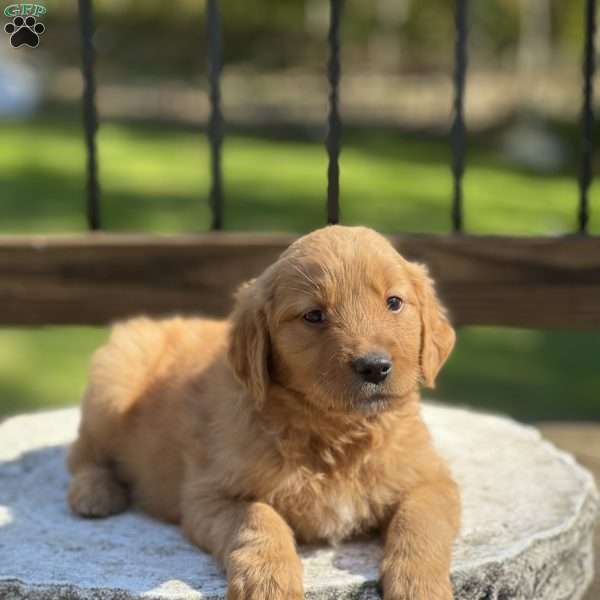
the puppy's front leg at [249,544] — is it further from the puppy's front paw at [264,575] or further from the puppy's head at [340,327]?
the puppy's head at [340,327]

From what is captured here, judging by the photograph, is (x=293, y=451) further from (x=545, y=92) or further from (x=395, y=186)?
(x=545, y=92)

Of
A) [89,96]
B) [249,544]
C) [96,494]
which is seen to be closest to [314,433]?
[249,544]

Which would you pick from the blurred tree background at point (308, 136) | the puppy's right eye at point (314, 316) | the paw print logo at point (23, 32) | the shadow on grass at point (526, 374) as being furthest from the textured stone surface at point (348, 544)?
the blurred tree background at point (308, 136)

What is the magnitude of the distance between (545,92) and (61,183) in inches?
270

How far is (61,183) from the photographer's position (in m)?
13.2

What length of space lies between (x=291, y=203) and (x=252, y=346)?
9.58 metres

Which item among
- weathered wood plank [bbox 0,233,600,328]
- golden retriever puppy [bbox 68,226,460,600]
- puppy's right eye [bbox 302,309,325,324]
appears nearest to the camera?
golden retriever puppy [bbox 68,226,460,600]

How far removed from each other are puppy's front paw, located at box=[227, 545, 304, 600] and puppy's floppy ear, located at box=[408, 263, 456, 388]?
2.30 ft

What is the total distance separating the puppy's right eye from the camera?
3275mm

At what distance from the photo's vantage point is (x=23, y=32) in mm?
4691

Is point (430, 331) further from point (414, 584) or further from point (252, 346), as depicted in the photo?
point (414, 584)

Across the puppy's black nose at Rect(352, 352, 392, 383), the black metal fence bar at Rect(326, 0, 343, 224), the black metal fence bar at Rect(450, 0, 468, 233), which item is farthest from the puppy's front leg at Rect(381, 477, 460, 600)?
the black metal fence bar at Rect(450, 0, 468, 233)

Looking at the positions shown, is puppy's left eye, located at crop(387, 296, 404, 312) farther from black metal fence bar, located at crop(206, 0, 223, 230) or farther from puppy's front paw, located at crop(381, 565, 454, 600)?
black metal fence bar, located at crop(206, 0, 223, 230)

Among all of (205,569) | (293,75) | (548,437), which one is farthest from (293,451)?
(293,75)
